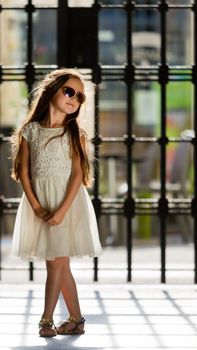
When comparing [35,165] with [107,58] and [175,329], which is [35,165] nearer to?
[175,329]

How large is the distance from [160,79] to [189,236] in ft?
16.2

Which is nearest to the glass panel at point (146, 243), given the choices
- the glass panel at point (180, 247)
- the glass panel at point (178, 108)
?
the glass panel at point (180, 247)

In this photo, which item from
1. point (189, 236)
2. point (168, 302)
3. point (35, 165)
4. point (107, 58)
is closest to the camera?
point (35, 165)

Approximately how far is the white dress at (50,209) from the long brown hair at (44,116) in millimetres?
32

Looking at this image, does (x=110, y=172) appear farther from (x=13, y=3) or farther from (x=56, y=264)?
(x=56, y=264)

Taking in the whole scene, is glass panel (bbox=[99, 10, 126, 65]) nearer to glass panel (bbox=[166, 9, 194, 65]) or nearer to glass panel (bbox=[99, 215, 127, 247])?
glass panel (bbox=[166, 9, 194, 65])

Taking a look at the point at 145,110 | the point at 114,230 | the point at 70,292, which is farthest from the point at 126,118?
the point at 145,110

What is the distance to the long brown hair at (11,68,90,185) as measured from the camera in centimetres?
381

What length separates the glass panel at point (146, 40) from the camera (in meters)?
13.2

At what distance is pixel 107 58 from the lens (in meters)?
14.9

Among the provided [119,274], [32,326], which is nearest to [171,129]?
[119,274]

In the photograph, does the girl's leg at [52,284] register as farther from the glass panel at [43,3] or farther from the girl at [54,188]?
the glass panel at [43,3]

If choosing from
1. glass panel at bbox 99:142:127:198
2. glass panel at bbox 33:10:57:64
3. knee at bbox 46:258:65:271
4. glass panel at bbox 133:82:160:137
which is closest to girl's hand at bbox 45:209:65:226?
knee at bbox 46:258:65:271

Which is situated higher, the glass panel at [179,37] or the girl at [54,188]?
the glass panel at [179,37]
